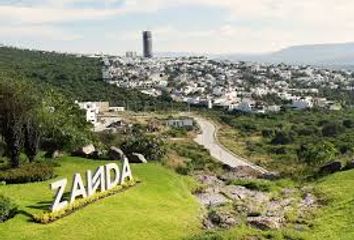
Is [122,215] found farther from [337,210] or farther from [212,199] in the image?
[337,210]

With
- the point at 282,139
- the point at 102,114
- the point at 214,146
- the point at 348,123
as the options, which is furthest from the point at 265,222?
the point at 102,114

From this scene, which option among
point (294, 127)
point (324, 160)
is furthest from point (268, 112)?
point (324, 160)

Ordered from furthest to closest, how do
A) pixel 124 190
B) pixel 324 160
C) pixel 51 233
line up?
1. pixel 324 160
2. pixel 124 190
3. pixel 51 233

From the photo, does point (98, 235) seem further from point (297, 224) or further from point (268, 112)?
point (268, 112)

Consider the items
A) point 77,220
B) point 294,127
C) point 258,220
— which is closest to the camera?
point 77,220

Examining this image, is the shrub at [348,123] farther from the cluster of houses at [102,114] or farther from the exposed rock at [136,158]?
the exposed rock at [136,158]

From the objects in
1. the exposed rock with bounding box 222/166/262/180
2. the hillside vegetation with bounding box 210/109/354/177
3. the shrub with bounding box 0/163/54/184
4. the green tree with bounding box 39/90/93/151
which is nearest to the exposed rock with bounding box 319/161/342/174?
the exposed rock with bounding box 222/166/262/180
